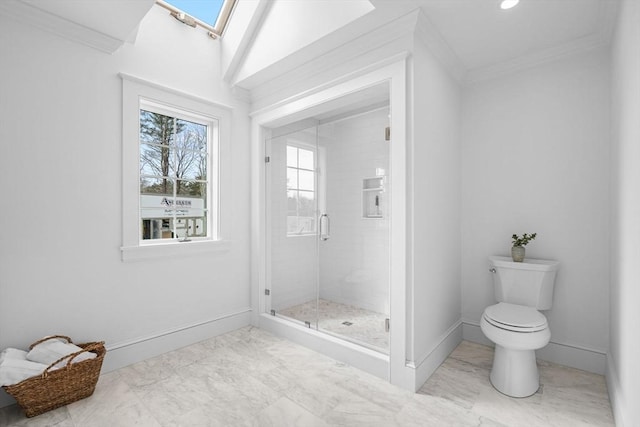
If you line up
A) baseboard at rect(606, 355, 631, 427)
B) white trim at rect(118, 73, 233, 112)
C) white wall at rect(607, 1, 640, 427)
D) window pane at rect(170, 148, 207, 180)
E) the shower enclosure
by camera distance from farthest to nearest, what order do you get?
window pane at rect(170, 148, 207, 180), the shower enclosure, white trim at rect(118, 73, 233, 112), baseboard at rect(606, 355, 631, 427), white wall at rect(607, 1, 640, 427)

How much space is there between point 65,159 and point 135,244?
72 centimetres

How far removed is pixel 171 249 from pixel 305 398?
1551mm

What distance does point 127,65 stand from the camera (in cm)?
233

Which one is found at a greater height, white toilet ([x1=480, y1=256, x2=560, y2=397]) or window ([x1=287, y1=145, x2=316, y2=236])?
window ([x1=287, y1=145, x2=316, y2=236])

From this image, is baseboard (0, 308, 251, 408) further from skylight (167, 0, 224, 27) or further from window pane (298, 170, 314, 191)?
skylight (167, 0, 224, 27)

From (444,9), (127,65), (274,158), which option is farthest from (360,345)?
(127,65)

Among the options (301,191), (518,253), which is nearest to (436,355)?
(518,253)

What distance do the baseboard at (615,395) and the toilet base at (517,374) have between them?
0.36 m

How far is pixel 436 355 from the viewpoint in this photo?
229 centimetres

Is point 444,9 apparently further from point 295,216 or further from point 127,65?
point 127,65

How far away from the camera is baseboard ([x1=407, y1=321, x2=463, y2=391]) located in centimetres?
201

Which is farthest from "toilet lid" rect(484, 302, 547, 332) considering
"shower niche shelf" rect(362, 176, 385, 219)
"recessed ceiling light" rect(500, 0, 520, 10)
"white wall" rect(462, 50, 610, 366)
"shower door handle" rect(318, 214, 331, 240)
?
"recessed ceiling light" rect(500, 0, 520, 10)

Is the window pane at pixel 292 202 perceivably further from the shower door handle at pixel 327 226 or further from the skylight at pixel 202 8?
the skylight at pixel 202 8

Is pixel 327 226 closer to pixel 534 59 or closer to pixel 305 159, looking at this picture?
pixel 305 159
